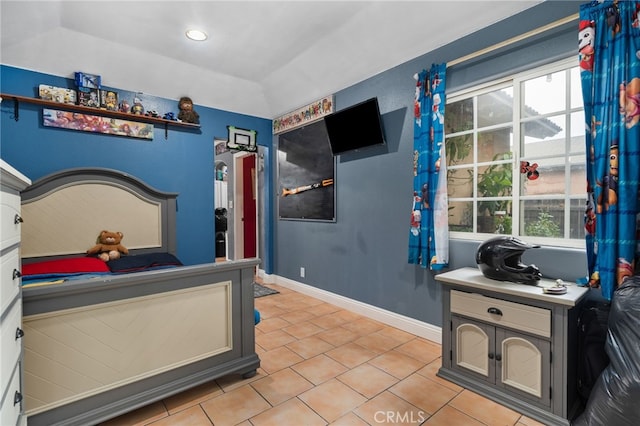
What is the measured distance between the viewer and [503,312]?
1.86 metres

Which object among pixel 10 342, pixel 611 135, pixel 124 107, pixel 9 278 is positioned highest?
pixel 124 107

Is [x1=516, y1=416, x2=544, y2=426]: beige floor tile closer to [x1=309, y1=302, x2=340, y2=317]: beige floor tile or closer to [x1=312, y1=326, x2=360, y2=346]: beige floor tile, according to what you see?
[x1=312, y1=326, x2=360, y2=346]: beige floor tile

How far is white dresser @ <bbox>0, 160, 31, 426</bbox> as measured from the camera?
1098 millimetres

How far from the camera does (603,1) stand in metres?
1.78

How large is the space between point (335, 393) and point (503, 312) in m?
1.13

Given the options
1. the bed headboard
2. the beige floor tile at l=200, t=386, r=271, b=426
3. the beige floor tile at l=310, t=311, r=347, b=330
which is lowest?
the beige floor tile at l=310, t=311, r=347, b=330

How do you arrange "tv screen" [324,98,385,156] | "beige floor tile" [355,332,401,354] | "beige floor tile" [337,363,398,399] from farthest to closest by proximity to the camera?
"tv screen" [324,98,385,156]
"beige floor tile" [355,332,401,354]
"beige floor tile" [337,363,398,399]

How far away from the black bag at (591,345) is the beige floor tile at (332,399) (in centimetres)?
123

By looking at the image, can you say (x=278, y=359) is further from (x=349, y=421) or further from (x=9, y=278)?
(x=9, y=278)

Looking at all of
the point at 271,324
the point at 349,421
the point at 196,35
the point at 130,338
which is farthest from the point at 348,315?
the point at 196,35

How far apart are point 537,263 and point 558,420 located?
0.89 meters

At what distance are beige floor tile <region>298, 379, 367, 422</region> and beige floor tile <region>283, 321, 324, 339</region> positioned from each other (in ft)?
2.72

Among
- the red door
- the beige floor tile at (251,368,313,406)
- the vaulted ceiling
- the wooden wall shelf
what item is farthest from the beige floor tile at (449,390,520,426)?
the red door

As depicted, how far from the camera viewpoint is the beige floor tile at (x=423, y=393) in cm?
186
